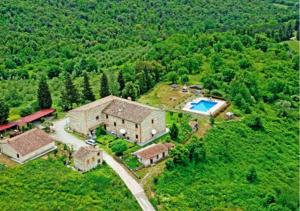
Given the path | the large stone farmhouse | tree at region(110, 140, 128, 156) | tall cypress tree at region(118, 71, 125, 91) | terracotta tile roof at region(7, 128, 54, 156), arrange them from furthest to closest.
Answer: tall cypress tree at region(118, 71, 125, 91) < the large stone farmhouse < tree at region(110, 140, 128, 156) < terracotta tile roof at region(7, 128, 54, 156) < the path

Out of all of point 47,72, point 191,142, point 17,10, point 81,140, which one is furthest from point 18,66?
point 191,142

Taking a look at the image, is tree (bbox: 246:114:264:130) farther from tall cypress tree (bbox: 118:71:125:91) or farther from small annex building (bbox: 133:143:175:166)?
tall cypress tree (bbox: 118:71:125:91)

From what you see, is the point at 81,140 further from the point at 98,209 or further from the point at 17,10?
the point at 17,10

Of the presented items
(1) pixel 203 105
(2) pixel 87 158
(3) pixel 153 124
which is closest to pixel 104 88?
(3) pixel 153 124

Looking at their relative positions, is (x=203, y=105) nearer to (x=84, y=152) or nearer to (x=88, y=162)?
(x=84, y=152)

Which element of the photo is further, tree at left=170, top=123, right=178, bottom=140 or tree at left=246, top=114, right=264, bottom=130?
tree at left=246, top=114, right=264, bottom=130

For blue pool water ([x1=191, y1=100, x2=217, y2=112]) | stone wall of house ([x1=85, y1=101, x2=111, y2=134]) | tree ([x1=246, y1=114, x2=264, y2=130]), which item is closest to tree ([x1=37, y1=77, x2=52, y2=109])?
stone wall of house ([x1=85, y1=101, x2=111, y2=134])
